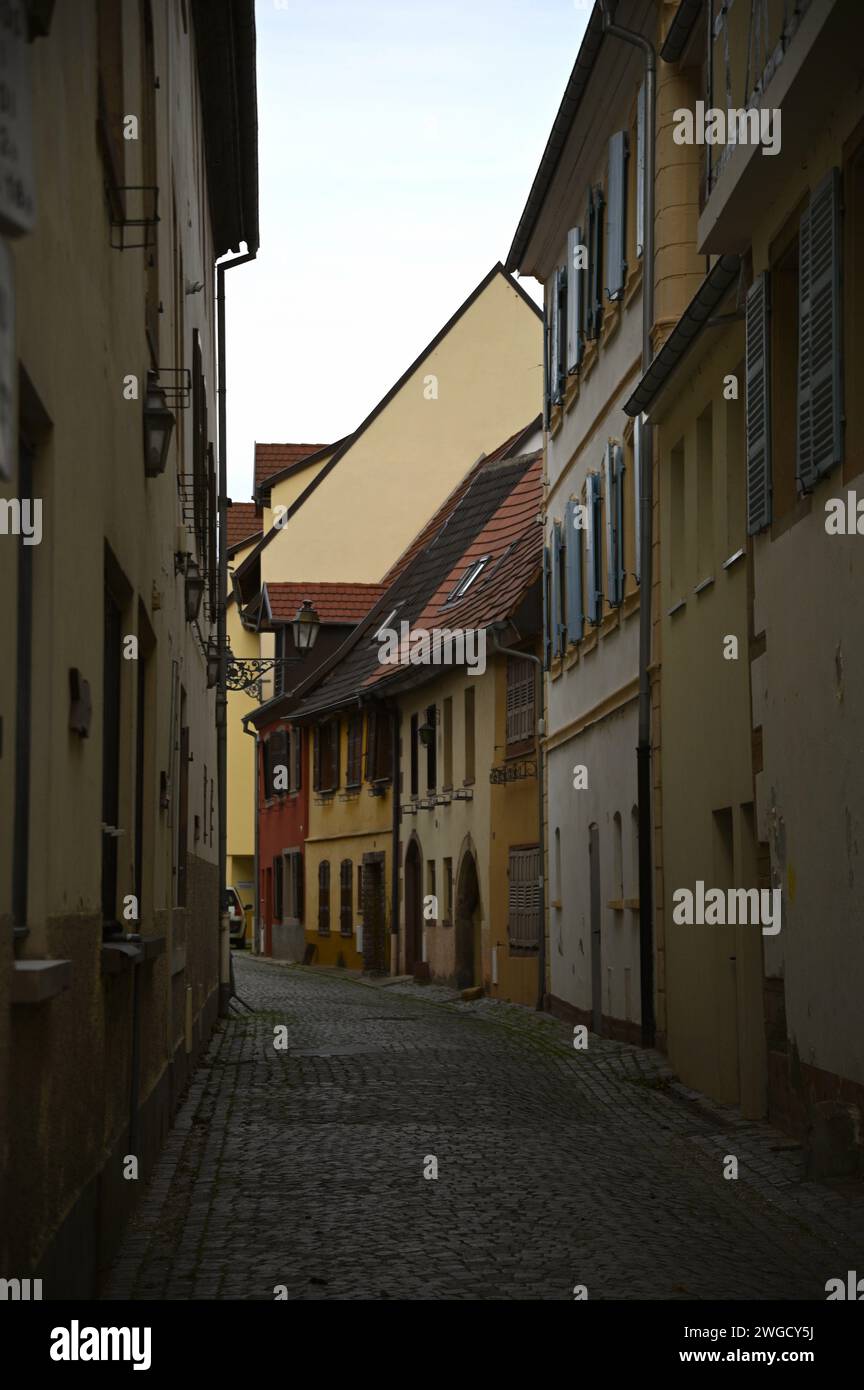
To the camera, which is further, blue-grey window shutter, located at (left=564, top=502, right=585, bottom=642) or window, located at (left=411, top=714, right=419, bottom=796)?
window, located at (left=411, top=714, right=419, bottom=796)

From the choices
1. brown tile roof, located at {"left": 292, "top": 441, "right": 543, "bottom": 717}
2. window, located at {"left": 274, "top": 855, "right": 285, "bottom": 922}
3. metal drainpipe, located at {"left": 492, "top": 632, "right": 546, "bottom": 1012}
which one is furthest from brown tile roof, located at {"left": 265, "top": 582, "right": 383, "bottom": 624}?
metal drainpipe, located at {"left": 492, "top": 632, "right": 546, "bottom": 1012}

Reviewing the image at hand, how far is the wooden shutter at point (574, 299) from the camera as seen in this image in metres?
23.4

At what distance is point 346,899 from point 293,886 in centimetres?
638

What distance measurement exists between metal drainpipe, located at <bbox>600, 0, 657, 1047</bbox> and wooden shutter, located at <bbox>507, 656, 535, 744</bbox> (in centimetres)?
875

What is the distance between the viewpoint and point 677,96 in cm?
1823

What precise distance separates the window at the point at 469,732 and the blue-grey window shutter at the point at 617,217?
35.9 ft

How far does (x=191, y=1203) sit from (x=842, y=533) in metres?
4.83

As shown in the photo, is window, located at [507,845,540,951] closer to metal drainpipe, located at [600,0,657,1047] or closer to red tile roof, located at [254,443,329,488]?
metal drainpipe, located at [600,0,657,1047]

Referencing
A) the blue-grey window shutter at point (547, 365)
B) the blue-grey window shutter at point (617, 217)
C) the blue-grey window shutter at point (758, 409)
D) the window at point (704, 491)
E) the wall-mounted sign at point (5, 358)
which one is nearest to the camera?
the wall-mounted sign at point (5, 358)

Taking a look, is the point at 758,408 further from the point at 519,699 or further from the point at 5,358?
the point at 519,699

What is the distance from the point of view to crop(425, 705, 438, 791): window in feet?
110

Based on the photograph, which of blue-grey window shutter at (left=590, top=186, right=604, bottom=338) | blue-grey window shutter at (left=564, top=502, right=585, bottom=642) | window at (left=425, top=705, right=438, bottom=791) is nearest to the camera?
blue-grey window shutter at (left=590, top=186, right=604, bottom=338)

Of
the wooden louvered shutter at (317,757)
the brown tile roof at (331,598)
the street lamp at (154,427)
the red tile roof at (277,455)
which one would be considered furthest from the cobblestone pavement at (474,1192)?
the red tile roof at (277,455)

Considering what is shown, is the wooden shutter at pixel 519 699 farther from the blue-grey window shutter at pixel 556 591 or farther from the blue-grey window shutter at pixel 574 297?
the blue-grey window shutter at pixel 574 297
